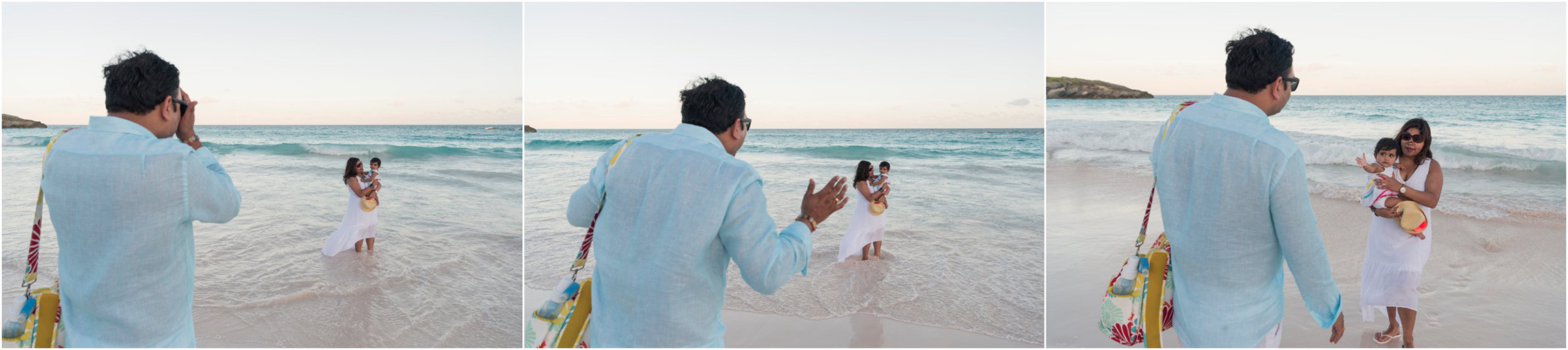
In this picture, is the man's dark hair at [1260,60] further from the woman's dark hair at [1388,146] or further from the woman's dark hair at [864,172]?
the woman's dark hair at [864,172]

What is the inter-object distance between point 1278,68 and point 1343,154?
618 inches

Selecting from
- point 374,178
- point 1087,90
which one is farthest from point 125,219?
point 1087,90

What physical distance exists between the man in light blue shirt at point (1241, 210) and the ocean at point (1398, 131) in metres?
7.11

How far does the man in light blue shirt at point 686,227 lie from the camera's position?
6.40 feet

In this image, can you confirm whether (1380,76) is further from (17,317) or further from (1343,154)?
(17,317)

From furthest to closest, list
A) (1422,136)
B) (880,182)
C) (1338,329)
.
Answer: (880,182), (1422,136), (1338,329)

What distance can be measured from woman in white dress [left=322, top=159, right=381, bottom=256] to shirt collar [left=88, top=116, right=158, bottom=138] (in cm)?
510

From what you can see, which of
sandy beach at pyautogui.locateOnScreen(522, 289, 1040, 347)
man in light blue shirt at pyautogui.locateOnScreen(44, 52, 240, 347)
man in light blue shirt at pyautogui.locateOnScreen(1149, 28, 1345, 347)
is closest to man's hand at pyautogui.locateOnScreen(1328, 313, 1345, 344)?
man in light blue shirt at pyautogui.locateOnScreen(1149, 28, 1345, 347)

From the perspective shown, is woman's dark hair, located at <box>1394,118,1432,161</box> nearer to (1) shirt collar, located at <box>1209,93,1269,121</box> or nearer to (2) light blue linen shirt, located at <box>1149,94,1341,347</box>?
(2) light blue linen shirt, located at <box>1149,94,1341,347</box>

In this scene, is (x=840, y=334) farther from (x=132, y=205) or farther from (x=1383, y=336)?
(x=132, y=205)

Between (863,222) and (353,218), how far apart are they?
184 inches

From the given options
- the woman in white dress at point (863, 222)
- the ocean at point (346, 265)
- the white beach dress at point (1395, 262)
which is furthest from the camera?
the woman in white dress at point (863, 222)

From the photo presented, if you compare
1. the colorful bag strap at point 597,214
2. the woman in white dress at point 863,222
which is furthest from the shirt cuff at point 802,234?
the woman in white dress at point 863,222

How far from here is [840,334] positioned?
4.80 m
